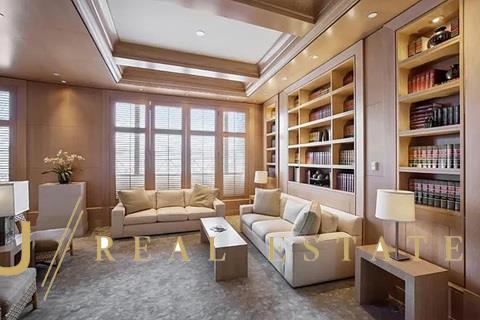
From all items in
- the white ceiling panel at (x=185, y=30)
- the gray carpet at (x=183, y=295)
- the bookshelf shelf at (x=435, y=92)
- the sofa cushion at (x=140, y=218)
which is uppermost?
the white ceiling panel at (x=185, y=30)

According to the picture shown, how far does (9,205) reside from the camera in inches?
91.6

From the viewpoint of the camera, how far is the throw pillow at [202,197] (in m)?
5.09

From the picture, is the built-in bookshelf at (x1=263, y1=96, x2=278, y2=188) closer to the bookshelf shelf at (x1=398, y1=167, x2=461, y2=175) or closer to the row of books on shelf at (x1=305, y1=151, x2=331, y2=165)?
the row of books on shelf at (x1=305, y1=151, x2=331, y2=165)

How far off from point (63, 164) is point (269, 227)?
4139mm

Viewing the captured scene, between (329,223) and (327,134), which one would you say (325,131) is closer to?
(327,134)

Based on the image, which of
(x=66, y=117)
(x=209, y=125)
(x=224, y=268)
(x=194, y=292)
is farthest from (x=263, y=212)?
(x=66, y=117)

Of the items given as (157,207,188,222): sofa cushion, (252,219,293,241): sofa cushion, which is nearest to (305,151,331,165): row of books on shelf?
(252,219,293,241): sofa cushion

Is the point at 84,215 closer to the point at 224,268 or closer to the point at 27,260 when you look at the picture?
the point at 27,260

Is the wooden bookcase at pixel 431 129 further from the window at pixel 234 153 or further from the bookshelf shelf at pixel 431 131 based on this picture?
the window at pixel 234 153

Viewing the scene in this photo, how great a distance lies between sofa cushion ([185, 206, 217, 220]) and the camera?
468cm

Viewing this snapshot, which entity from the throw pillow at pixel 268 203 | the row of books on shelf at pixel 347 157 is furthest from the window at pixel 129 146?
the row of books on shelf at pixel 347 157

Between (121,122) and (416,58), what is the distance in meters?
5.23

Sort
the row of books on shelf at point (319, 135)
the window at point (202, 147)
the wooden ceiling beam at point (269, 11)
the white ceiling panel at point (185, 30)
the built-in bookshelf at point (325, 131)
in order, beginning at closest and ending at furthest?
the wooden ceiling beam at point (269, 11) → the white ceiling panel at point (185, 30) → the built-in bookshelf at point (325, 131) → the row of books on shelf at point (319, 135) → the window at point (202, 147)

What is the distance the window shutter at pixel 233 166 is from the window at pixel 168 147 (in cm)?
115
